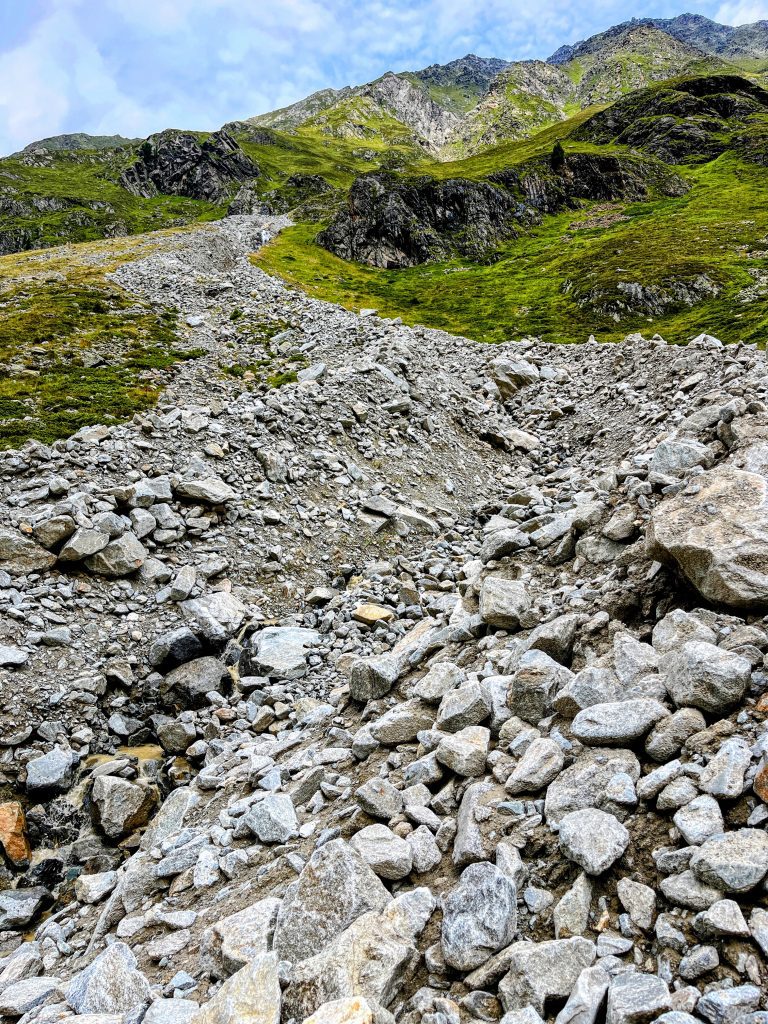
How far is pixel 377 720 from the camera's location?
830 centimetres

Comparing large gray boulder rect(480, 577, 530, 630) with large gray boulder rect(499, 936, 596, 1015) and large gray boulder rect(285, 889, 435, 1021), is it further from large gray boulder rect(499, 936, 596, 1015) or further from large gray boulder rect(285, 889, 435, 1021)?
large gray boulder rect(499, 936, 596, 1015)

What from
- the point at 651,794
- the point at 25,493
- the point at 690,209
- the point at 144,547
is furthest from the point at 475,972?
the point at 690,209

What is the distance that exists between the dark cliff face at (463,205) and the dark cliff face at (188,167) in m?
98.2

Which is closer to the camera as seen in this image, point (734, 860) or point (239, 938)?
point (734, 860)

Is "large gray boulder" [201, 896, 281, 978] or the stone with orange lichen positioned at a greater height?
"large gray boulder" [201, 896, 281, 978]

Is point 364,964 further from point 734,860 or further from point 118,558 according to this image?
point 118,558

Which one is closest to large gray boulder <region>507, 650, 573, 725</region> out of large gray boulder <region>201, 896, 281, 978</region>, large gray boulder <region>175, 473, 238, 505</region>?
large gray boulder <region>201, 896, 281, 978</region>

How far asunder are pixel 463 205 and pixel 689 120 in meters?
84.8

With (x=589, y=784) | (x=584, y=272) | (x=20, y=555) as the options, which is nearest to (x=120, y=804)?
(x=20, y=555)

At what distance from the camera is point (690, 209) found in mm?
81188

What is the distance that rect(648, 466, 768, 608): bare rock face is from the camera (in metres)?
6.14

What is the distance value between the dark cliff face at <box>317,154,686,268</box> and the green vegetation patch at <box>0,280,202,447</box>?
6046 cm

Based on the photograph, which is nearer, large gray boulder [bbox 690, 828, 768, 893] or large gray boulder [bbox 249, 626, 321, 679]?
large gray boulder [bbox 690, 828, 768, 893]

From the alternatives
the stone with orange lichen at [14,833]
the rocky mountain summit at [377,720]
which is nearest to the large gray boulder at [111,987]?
the rocky mountain summit at [377,720]
